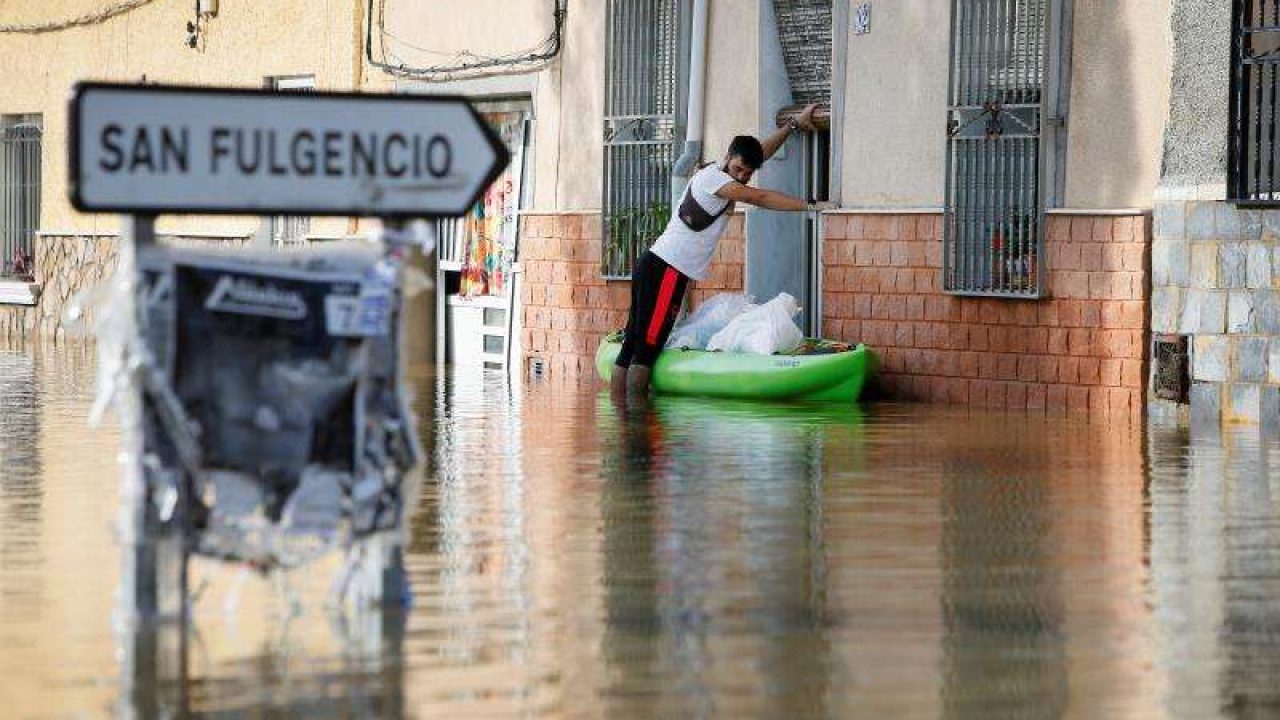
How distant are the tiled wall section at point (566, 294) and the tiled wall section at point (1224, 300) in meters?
6.31

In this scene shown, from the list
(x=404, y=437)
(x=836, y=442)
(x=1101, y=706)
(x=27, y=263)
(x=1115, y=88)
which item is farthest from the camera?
(x=27, y=263)

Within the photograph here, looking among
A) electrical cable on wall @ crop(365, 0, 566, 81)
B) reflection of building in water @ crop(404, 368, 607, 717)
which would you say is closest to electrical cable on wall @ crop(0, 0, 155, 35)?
electrical cable on wall @ crop(365, 0, 566, 81)

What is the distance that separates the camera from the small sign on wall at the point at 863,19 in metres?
20.1

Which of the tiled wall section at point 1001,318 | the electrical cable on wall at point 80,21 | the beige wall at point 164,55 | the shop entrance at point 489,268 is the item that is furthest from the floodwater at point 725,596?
the electrical cable on wall at point 80,21

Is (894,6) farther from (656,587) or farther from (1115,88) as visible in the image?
(656,587)

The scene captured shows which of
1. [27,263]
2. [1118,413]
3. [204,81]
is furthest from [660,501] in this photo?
[27,263]

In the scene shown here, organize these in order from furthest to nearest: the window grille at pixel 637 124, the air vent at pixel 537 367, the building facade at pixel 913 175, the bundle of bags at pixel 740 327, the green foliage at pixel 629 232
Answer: the air vent at pixel 537 367 → the green foliage at pixel 629 232 → the window grille at pixel 637 124 → the bundle of bags at pixel 740 327 → the building facade at pixel 913 175

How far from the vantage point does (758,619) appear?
8.08m

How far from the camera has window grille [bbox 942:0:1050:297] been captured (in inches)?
721

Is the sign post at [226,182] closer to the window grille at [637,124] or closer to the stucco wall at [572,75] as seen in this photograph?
the stucco wall at [572,75]

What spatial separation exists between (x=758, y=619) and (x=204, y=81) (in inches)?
827

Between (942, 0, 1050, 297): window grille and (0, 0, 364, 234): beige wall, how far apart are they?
8574 mm

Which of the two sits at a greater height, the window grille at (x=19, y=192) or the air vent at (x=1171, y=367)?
the window grille at (x=19, y=192)

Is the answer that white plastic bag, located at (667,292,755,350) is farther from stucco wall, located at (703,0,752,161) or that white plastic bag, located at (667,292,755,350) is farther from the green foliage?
the green foliage
